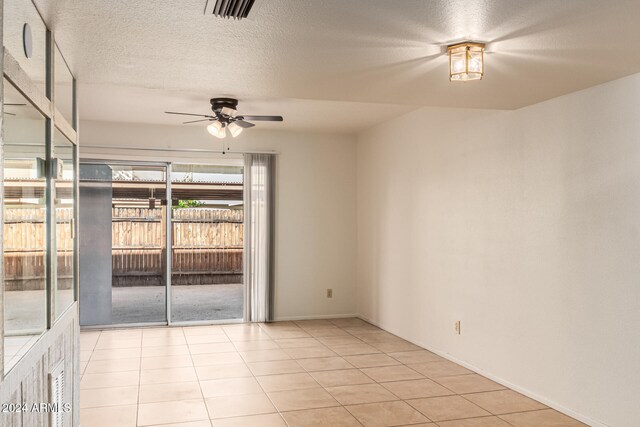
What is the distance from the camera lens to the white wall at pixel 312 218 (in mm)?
7438

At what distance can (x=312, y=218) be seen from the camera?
7582 millimetres

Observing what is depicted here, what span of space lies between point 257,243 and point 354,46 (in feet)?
15.4

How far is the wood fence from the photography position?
210 centimetres

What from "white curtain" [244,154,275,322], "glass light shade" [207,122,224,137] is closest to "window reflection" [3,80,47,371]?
"glass light shade" [207,122,224,137]

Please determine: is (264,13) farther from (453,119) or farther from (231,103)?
(453,119)

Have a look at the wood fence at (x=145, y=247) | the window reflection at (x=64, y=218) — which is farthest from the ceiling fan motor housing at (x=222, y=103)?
the wood fence at (x=145, y=247)

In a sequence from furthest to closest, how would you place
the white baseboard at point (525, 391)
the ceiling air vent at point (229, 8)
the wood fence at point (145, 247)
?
the white baseboard at point (525, 391) < the ceiling air vent at point (229, 8) < the wood fence at point (145, 247)

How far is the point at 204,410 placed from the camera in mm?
3998

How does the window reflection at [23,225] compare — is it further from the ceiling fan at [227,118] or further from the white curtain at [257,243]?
the white curtain at [257,243]

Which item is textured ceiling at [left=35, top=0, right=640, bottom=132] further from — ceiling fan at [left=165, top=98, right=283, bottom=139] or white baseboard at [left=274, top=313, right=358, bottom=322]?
white baseboard at [left=274, top=313, right=358, bottom=322]

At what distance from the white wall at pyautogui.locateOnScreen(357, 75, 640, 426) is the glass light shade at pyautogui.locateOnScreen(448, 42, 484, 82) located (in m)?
1.24

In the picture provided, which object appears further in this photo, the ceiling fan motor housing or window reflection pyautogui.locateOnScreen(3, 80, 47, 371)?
the ceiling fan motor housing

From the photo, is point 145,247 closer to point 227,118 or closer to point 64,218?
point 227,118

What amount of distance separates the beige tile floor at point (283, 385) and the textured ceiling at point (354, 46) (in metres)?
2.28
